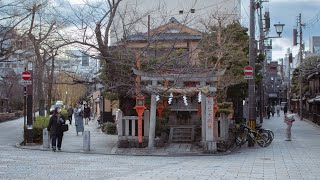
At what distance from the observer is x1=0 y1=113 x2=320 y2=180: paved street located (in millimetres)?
12820

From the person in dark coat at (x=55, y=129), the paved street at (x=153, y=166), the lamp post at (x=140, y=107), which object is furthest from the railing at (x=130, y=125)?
the paved street at (x=153, y=166)

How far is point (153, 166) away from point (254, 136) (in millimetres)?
9401

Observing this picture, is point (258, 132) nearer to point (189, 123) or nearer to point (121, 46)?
point (189, 123)

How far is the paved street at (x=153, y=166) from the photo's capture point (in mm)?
12820

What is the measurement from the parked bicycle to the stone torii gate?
310 cm

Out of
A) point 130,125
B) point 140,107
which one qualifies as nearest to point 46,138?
point 130,125

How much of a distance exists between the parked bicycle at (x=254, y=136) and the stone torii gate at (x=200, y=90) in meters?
3.10

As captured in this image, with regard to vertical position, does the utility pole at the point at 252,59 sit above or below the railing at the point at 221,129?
A: above

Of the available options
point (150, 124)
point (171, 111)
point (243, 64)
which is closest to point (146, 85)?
point (150, 124)

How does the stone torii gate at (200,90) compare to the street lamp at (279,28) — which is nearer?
the stone torii gate at (200,90)

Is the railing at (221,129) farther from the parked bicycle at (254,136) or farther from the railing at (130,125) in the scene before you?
the railing at (130,125)

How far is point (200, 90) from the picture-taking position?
20188mm

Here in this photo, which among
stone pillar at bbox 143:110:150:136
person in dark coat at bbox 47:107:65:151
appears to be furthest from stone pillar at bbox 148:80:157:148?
person in dark coat at bbox 47:107:65:151

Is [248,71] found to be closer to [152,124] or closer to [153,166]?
[152,124]
